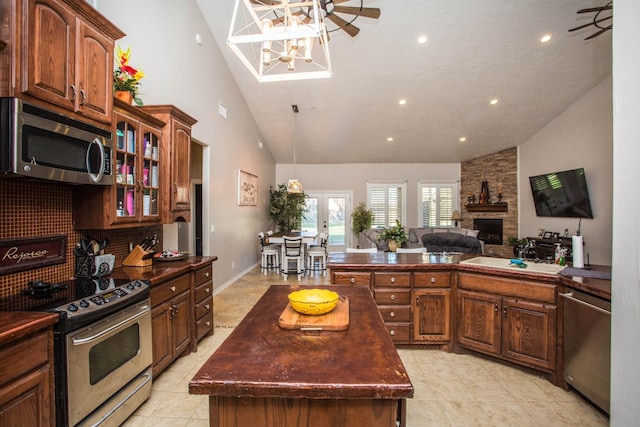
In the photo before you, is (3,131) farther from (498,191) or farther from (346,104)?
(498,191)

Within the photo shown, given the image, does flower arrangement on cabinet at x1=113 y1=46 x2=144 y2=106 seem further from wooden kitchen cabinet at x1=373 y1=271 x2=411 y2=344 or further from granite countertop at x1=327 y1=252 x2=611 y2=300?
wooden kitchen cabinet at x1=373 y1=271 x2=411 y2=344

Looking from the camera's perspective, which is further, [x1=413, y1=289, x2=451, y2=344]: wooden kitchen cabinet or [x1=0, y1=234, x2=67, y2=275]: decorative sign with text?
[x1=413, y1=289, x2=451, y2=344]: wooden kitchen cabinet

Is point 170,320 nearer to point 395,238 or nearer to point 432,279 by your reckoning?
point 432,279

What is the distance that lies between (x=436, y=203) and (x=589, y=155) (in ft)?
14.2

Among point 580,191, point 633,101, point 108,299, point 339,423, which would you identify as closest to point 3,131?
point 108,299

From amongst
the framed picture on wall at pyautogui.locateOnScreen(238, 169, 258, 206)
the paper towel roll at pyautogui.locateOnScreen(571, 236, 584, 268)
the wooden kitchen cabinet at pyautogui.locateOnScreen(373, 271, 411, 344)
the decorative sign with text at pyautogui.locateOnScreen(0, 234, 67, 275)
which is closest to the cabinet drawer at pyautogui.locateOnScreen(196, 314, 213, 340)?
the decorative sign with text at pyautogui.locateOnScreen(0, 234, 67, 275)

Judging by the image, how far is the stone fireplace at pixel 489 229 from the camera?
8162 millimetres

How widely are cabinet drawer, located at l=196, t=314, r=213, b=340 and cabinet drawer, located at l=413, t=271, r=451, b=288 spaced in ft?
7.28

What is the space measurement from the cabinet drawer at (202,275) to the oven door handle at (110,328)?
798mm

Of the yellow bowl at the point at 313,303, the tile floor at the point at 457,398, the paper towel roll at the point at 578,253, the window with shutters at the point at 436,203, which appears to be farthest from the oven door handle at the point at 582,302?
the window with shutters at the point at 436,203

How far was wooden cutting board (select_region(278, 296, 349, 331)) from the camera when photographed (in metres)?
1.26

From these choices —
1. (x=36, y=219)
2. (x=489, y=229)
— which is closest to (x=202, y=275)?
(x=36, y=219)

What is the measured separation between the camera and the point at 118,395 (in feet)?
6.01

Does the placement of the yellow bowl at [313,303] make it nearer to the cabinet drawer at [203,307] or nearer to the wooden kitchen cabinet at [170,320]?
the wooden kitchen cabinet at [170,320]
